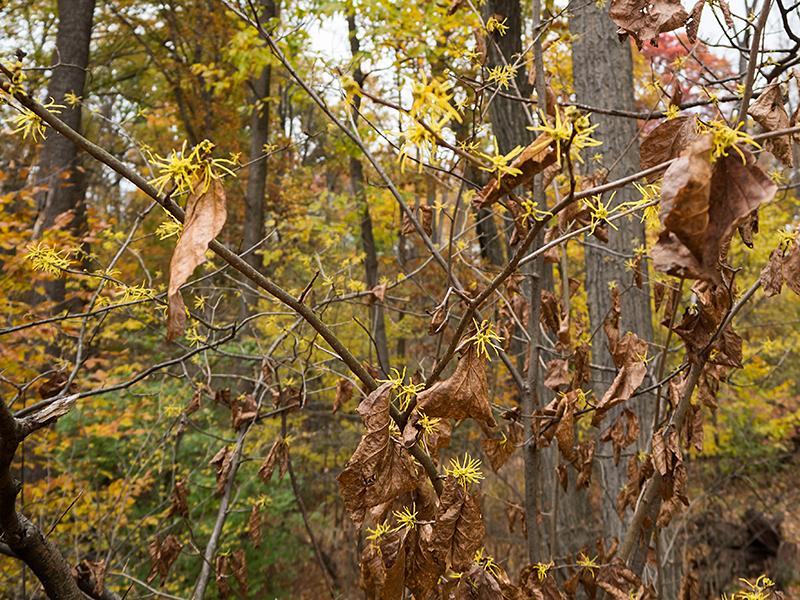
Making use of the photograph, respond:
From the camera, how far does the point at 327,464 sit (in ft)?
23.9

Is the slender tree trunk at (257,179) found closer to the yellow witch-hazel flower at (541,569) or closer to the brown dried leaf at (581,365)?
the brown dried leaf at (581,365)

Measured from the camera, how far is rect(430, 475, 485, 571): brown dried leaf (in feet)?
3.16

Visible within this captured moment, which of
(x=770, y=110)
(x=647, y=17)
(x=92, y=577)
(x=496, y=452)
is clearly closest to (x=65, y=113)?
(x=92, y=577)

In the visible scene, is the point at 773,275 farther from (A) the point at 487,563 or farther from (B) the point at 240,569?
(B) the point at 240,569

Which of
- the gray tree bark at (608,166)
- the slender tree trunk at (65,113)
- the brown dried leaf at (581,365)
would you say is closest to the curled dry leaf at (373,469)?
the brown dried leaf at (581,365)

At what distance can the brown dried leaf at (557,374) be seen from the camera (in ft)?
4.90

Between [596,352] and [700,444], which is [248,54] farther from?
[700,444]

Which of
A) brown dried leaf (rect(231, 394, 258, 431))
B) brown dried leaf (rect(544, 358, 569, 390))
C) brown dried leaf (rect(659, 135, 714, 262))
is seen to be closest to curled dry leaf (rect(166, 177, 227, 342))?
brown dried leaf (rect(659, 135, 714, 262))

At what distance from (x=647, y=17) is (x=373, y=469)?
3.62ft

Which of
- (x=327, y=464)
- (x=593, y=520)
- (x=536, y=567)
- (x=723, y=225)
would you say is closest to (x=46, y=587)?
(x=536, y=567)

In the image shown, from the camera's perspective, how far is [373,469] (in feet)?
2.77

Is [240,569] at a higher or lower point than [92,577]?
lower

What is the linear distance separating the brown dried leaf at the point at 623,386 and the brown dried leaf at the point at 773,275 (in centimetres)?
35

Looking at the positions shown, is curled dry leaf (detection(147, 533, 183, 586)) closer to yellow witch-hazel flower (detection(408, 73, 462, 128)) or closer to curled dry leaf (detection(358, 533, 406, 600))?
curled dry leaf (detection(358, 533, 406, 600))
